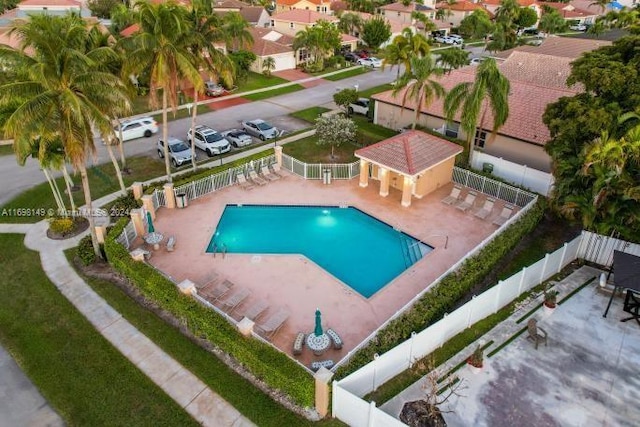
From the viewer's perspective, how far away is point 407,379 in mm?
14289

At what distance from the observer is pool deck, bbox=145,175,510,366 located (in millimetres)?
17133

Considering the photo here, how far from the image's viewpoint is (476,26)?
2945 inches

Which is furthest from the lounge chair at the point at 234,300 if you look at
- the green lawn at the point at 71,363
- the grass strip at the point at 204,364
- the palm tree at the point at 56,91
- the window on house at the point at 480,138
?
the window on house at the point at 480,138

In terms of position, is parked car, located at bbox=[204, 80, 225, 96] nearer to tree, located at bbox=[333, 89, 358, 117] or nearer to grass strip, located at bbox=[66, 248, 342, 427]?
tree, located at bbox=[333, 89, 358, 117]

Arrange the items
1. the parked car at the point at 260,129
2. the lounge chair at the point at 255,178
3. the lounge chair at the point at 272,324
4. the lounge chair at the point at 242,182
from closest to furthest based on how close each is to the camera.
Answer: the lounge chair at the point at 272,324 < the lounge chair at the point at 242,182 < the lounge chair at the point at 255,178 < the parked car at the point at 260,129

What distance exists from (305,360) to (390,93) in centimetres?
2597

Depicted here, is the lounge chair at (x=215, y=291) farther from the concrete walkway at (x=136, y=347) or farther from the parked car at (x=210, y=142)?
the parked car at (x=210, y=142)

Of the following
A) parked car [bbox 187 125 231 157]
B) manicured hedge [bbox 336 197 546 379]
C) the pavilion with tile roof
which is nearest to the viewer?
manicured hedge [bbox 336 197 546 379]

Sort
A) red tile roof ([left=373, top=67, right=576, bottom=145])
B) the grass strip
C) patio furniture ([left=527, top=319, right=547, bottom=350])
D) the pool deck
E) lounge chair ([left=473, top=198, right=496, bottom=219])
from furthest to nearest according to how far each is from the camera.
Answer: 1. red tile roof ([left=373, top=67, right=576, bottom=145])
2. lounge chair ([left=473, top=198, right=496, bottom=219])
3. the pool deck
4. patio furniture ([left=527, top=319, right=547, bottom=350])
5. the grass strip

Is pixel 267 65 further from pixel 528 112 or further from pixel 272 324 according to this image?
pixel 272 324

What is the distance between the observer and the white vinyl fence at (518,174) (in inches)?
983

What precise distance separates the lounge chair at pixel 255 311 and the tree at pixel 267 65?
41.5 meters

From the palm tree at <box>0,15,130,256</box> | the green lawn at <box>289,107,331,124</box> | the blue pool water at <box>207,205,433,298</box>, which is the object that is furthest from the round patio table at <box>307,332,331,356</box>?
the green lawn at <box>289,107,331,124</box>

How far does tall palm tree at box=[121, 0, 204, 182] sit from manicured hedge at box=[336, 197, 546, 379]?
1543 centimetres
